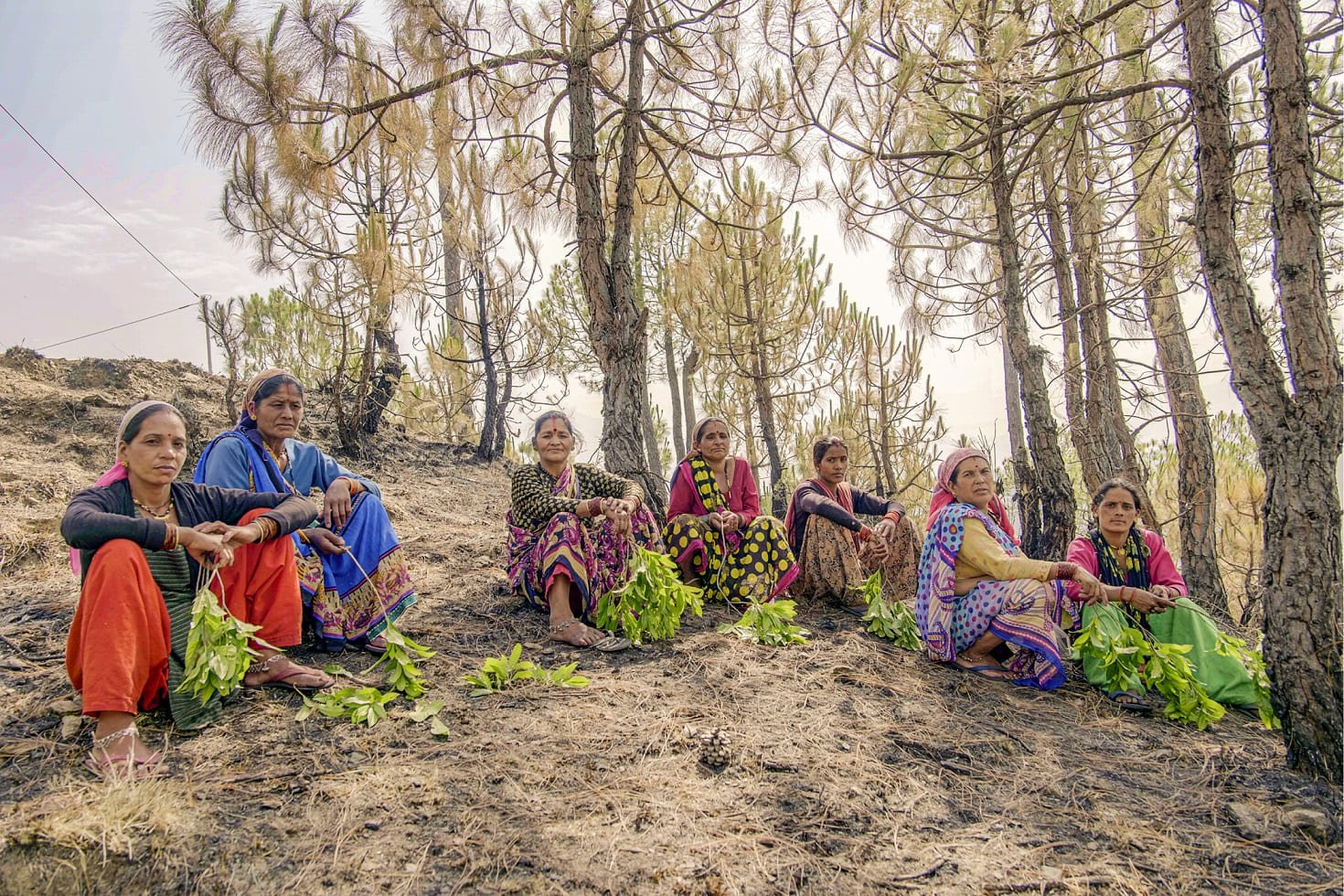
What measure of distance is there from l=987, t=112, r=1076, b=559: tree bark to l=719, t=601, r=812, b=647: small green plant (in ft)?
8.57

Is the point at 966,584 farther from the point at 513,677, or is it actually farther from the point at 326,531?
the point at 326,531

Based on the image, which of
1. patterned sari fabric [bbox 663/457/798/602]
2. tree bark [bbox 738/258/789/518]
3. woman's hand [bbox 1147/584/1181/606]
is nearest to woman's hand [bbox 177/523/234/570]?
patterned sari fabric [bbox 663/457/798/602]

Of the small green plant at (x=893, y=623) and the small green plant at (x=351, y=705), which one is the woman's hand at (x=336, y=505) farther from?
the small green plant at (x=893, y=623)

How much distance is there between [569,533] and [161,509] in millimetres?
1661

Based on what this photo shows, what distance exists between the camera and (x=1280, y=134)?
255cm

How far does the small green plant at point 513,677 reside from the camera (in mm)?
2986

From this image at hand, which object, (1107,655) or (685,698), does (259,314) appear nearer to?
(685,698)

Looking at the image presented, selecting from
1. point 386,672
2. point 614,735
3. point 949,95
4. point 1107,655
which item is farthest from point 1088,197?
point 386,672

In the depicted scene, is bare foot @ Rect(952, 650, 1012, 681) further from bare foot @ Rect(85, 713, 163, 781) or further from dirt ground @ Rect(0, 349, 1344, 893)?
bare foot @ Rect(85, 713, 163, 781)

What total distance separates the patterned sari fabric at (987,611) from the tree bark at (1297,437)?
36.1 inches

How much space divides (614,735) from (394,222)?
5.98 m

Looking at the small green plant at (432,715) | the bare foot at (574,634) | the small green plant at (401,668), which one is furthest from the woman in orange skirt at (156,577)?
the bare foot at (574,634)

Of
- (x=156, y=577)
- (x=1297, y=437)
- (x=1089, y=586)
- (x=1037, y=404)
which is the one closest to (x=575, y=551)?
(x=156, y=577)

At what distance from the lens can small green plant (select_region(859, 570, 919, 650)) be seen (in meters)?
4.14
